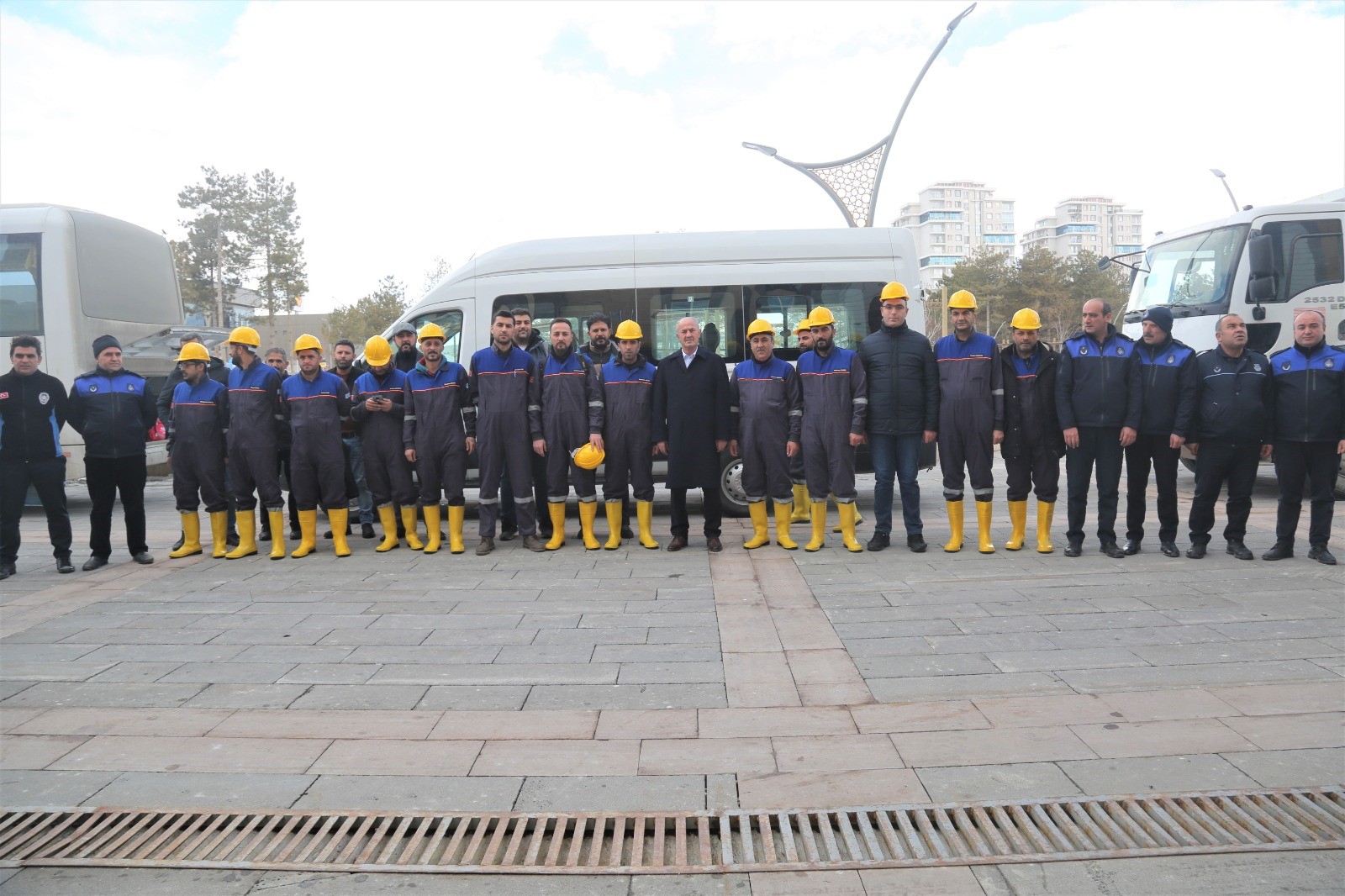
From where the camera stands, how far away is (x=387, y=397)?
8383mm

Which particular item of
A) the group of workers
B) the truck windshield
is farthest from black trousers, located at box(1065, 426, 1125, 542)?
the truck windshield

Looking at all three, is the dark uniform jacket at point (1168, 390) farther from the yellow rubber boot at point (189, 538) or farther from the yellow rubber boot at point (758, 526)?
the yellow rubber boot at point (189, 538)

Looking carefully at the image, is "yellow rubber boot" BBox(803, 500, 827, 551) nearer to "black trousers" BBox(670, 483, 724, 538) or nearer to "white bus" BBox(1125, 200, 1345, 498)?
"black trousers" BBox(670, 483, 724, 538)

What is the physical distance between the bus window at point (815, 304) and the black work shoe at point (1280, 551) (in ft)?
13.8

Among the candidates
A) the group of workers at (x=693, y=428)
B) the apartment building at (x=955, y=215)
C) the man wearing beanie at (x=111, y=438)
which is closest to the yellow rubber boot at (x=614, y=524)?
the group of workers at (x=693, y=428)

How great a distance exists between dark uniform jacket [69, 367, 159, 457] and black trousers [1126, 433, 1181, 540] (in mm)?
8321

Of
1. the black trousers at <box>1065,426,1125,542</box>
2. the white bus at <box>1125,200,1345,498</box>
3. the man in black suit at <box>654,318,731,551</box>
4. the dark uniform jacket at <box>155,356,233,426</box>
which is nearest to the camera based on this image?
the black trousers at <box>1065,426,1125,542</box>

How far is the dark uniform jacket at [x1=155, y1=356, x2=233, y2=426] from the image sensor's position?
8.94m

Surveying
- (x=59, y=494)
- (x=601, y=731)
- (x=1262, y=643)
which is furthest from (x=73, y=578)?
(x=1262, y=643)

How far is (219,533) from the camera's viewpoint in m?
8.53

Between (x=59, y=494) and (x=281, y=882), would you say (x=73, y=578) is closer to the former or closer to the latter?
(x=59, y=494)

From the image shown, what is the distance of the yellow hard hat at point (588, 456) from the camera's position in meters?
7.96

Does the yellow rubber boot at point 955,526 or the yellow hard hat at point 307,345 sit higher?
the yellow hard hat at point 307,345

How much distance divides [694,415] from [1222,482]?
164 inches
